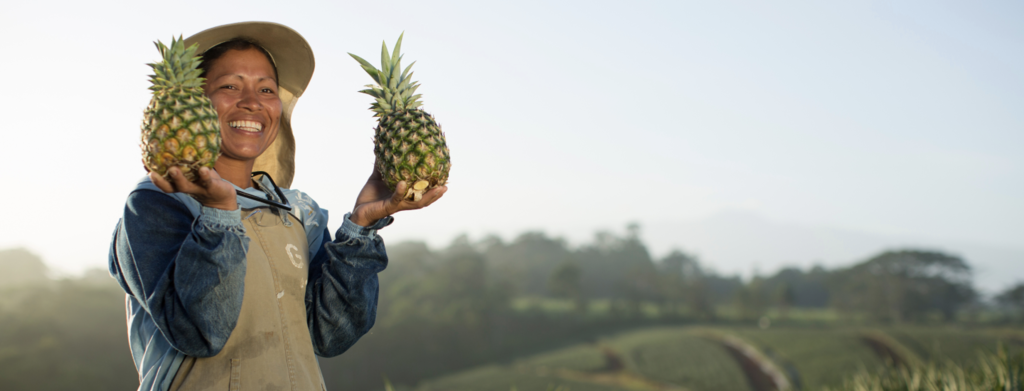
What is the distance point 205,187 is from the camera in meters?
1.66

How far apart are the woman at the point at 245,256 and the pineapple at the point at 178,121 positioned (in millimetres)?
76

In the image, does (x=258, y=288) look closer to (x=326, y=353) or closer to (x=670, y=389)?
(x=326, y=353)

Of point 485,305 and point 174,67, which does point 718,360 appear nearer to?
point 485,305

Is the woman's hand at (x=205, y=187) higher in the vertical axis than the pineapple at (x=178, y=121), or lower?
lower

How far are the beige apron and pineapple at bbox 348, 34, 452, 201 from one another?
0.44 m

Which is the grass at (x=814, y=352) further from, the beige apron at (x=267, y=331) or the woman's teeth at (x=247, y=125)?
the woman's teeth at (x=247, y=125)

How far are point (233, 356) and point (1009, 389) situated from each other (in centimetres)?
717

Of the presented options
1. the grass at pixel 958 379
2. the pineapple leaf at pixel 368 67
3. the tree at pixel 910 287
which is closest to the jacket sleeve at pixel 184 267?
the pineapple leaf at pixel 368 67

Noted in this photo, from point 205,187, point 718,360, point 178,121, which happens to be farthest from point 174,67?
point 718,360

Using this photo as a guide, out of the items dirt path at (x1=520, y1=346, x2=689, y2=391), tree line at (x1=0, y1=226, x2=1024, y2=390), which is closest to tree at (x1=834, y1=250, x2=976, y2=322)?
tree line at (x1=0, y1=226, x2=1024, y2=390)

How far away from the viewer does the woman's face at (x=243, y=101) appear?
209cm

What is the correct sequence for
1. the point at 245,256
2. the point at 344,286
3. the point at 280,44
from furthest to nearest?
the point at 280,44
the point at 344,286
the point at 245,256

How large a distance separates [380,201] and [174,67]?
745mm

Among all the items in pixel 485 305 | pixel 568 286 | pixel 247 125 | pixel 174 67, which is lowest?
pixel 485 305
